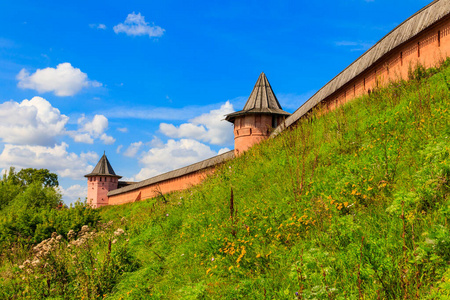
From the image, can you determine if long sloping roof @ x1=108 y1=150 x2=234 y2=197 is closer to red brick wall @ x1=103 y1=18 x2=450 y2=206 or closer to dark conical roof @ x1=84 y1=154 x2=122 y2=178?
red brick wall @ x1=103 y1=18 x2=450 y2=206

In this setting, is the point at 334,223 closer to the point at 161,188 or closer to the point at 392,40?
the point at 392,40

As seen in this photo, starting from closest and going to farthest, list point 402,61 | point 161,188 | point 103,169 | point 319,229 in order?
point 319,229, point 402,61, point 161,188, point 103,169

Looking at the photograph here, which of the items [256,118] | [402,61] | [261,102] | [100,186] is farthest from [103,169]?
[402,61]

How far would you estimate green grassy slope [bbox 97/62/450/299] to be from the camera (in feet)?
8.73

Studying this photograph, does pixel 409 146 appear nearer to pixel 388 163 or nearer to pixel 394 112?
pixel 388 163

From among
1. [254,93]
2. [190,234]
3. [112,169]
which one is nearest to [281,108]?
[254,93]

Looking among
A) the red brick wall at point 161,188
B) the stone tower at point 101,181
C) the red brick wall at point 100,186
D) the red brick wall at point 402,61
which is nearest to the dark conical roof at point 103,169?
the stone tower at point 101,181

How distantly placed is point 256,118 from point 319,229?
12.4 m

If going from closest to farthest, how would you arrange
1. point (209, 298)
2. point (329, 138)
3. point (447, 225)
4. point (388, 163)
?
point (447, 225), point (209, 298), point (388, 163), point (329, 138)

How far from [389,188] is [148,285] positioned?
3451 mm

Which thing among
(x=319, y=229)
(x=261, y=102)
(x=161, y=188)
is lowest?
(x=319, y=229)

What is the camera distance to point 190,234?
575 centimetres

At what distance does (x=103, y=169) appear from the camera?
38438mm

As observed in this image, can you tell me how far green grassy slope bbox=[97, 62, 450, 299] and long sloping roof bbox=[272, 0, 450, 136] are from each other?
56.2 inches
